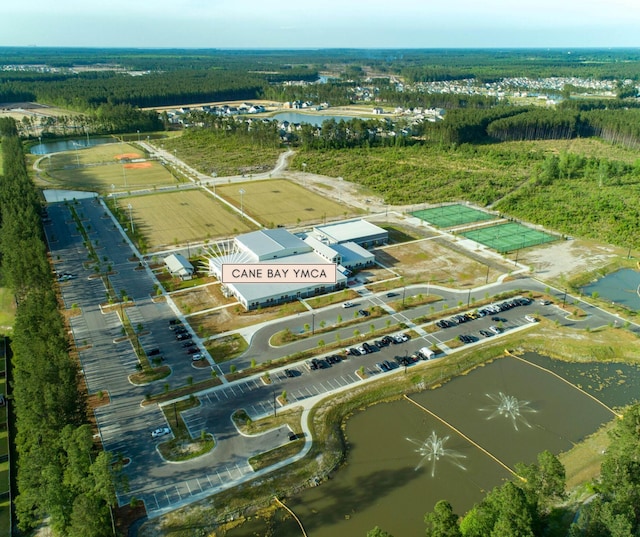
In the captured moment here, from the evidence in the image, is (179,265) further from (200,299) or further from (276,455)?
(276,455)

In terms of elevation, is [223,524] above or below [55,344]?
below

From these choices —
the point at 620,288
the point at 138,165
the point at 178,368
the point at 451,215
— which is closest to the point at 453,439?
the point at 178,368

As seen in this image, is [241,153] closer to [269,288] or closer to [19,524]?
[269,288]

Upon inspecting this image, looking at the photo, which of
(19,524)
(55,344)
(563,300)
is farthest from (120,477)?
(563,300)

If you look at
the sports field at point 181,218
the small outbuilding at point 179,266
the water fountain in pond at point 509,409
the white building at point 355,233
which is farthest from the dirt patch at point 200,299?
the water fountain in pond at point 509,409

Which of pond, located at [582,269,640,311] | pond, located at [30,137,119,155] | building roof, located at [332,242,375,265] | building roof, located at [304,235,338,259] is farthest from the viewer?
pond, located at [30,137,119,155]

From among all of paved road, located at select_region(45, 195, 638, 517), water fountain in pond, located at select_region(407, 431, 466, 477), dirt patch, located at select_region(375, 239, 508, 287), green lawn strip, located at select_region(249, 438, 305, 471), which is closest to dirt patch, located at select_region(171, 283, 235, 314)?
paved road, located at select_region(45, 195, 638, 517)

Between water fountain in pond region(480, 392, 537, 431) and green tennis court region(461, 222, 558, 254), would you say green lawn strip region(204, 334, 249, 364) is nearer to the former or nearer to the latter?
water fountain in pond region(480, 392, 537, 431)
